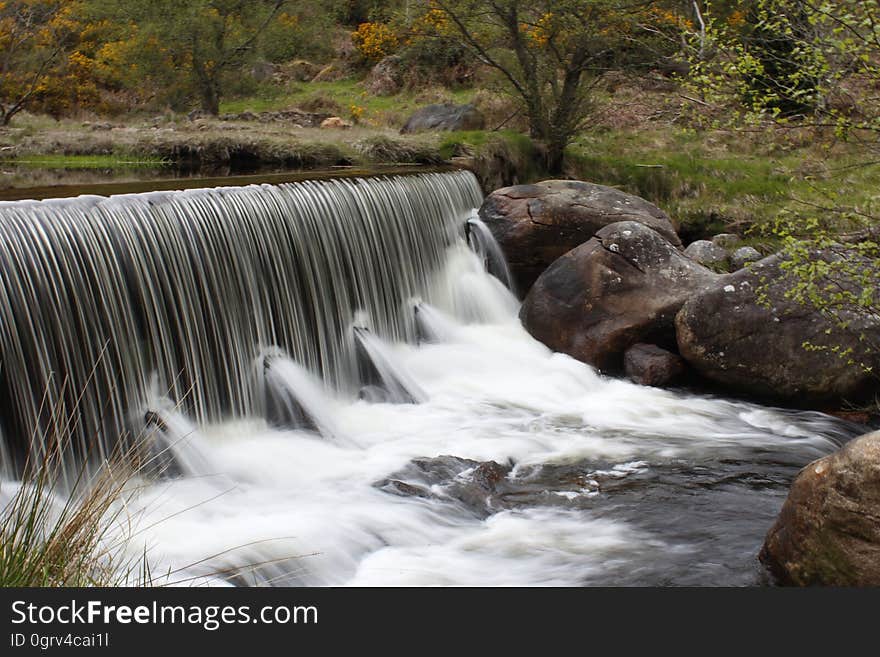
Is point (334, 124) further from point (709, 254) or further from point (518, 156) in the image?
point (709, 254)

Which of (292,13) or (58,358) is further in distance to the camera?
(292,13)

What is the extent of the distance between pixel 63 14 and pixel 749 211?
69.8ft

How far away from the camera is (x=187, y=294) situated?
29.6ft

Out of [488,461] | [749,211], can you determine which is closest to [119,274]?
[488,461]

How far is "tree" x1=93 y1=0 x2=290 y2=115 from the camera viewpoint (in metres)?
20.4

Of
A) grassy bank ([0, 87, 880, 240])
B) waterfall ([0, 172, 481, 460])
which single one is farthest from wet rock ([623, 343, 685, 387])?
grassy bank ([0, 87, 880, 240])

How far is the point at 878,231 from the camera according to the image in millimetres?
10742

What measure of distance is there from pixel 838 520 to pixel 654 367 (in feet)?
17.8

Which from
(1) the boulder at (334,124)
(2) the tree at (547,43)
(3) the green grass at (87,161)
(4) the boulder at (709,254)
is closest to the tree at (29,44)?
(1) the boulder at (334,124)

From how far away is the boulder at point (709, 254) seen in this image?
13.6m

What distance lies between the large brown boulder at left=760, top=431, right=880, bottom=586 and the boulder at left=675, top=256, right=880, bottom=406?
4.26 m

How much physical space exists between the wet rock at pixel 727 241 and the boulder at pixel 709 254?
0.16 metres

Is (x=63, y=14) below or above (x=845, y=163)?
above

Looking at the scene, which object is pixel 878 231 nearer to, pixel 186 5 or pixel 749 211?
pixel 749 211
